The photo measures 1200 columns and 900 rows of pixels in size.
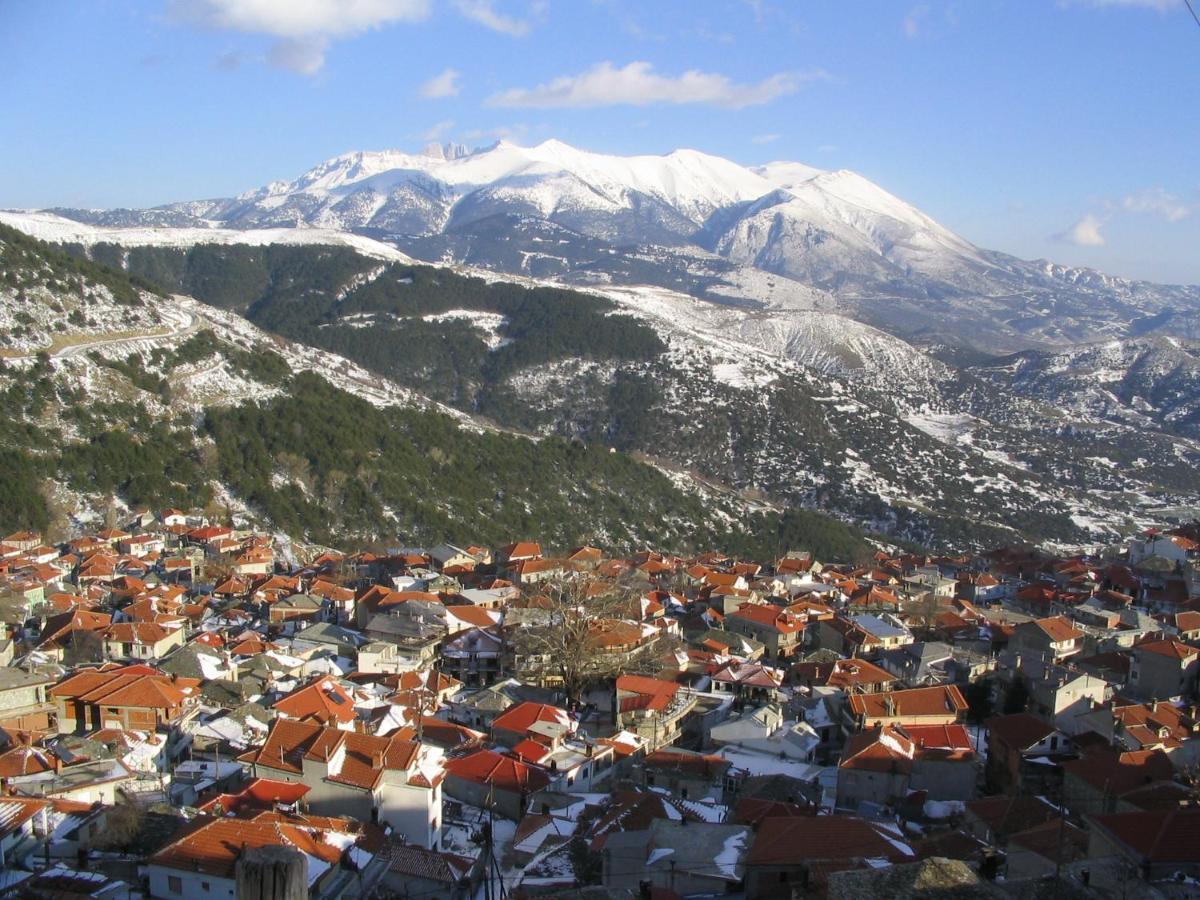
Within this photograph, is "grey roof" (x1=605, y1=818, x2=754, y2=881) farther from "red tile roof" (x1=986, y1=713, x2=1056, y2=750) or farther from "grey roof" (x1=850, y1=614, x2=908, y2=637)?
"grey roof" (x1=850, y1=614, x2=908, y2=637)

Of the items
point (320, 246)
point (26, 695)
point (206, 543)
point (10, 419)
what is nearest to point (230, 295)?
point (320, 246)

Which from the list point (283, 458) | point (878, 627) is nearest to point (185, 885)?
point (878, 627)

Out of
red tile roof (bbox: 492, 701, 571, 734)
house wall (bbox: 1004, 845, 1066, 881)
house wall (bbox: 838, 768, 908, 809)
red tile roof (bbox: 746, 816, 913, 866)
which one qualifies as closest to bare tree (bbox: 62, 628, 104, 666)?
red tile roof (bbox: 492, 701, 571, 734)

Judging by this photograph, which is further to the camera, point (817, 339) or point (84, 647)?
point (817, 339)

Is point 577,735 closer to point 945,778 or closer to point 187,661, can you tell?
point 945,778

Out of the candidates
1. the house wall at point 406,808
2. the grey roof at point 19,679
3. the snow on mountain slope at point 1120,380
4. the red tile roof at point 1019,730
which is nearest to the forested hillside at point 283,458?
the grey roof at point 19,679

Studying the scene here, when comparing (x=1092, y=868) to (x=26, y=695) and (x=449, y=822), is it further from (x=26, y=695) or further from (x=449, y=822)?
(x=26, y=695)
